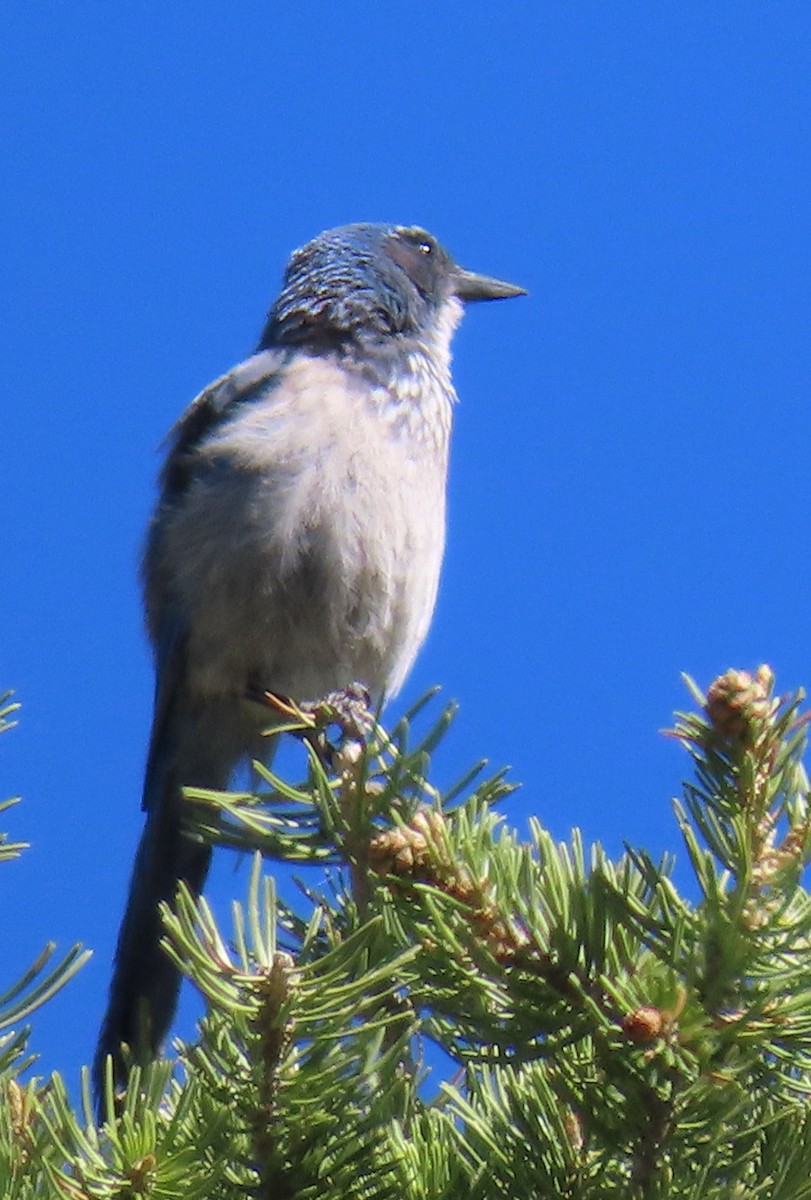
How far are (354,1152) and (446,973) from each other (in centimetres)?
17

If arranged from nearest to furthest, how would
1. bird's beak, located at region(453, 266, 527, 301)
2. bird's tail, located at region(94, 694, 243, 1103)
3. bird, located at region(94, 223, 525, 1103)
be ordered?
bird's tail, located at region(94, 694, 243, 1103)
bird, located at region(94, 223, 525, 1103)
bird's beak, located at region(453, 266, 527, 301)

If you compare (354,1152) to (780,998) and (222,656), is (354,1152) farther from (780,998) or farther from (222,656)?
(222,656)

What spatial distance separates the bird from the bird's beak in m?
0.77

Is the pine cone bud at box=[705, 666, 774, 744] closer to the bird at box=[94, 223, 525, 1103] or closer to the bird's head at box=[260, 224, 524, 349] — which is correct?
the bird at box=[94, 223, 525, 1103]

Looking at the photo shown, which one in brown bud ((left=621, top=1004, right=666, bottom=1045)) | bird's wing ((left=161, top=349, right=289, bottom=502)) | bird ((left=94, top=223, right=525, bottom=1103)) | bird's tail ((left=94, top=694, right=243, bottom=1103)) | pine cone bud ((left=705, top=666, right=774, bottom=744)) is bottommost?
brown bud ((left=621, top=1004, right=666, bottom=1045))

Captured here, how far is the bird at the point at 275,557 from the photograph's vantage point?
3881 mm

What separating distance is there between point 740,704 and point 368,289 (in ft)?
11.3

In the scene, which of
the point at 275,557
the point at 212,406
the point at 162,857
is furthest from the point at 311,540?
the point at 162,857

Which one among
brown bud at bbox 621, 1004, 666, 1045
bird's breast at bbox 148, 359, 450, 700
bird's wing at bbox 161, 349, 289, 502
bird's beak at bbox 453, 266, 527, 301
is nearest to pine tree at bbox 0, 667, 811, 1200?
brown bud at bbox 621, 1004, 666, 1045

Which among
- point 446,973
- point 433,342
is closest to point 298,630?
point 433,342

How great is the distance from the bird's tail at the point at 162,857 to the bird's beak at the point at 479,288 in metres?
1.78

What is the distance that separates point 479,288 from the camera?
527 cm

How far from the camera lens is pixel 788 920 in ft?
4.34

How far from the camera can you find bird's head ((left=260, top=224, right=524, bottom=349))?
4.49m
